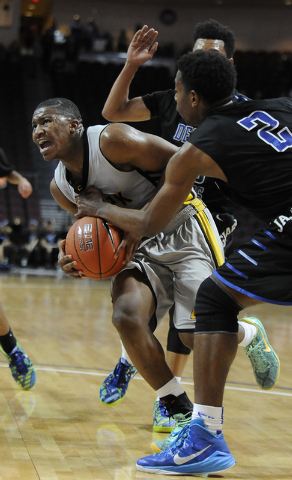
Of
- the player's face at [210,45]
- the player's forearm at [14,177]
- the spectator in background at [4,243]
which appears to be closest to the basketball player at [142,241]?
the player's face at [210,45]

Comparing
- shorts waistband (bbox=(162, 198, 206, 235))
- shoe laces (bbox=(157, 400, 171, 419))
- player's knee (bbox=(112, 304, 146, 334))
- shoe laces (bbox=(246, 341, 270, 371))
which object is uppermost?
shorts waistband (bbox=(162, 198, 206, 235))

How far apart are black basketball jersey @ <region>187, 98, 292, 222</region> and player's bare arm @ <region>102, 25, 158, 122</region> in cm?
116

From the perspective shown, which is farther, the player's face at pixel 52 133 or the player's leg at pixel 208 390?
the player's face at pixel 52 133

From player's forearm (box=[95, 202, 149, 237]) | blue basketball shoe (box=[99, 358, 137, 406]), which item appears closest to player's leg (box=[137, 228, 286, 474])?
player's forearm (box=[95, 202, 149, 237])

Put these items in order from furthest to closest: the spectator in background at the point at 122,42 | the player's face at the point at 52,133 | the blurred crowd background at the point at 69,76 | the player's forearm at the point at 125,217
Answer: the spectator in background at the point at 122,42 → the blurred crowd background at the point at 69,76 → the player's face at the point at 52,133 → the player's forearm at the point at 125,217

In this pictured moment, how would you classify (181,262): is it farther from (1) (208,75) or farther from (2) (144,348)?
(1) (208,75)

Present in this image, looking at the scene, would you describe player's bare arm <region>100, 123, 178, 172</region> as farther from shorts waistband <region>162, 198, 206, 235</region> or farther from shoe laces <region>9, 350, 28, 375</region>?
shoe laces <region>9, 350, 28, 375</region>

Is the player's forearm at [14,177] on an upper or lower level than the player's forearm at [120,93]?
lower

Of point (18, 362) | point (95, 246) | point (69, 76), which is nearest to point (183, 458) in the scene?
point (95, 246)

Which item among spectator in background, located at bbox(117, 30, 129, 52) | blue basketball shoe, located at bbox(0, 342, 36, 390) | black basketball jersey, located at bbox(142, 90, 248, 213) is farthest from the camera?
spectator in background, located at bbox(117, 30, 129, 52)

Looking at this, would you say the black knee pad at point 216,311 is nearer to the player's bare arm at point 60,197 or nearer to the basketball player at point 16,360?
the player's bare arm at point 60,197

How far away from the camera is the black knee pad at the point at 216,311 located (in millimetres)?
2426

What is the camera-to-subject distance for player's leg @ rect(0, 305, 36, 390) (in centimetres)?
380

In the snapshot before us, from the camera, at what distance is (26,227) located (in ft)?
47.0
